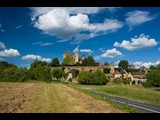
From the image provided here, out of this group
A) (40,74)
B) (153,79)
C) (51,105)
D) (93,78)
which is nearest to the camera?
(51,105)

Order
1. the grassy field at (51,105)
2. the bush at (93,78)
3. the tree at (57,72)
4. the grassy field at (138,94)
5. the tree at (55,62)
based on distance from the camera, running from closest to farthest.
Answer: the grassy field at (51,105), the grassy field at (138,94), the tree at (55,62), the bush at (93,78), the tree at (57,72)

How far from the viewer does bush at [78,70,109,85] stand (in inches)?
1715

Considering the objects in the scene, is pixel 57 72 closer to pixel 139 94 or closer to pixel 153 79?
pixel 153 79

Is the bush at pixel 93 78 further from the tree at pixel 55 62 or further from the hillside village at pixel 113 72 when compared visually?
the tree at pixel 55 62

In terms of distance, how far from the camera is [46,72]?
122ft

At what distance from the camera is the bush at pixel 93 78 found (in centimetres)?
4356

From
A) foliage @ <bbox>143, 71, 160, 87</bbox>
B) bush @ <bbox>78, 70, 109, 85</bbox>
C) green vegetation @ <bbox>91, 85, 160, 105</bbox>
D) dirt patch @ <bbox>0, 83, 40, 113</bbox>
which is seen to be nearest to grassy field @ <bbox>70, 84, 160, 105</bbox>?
green vegetation @ <bbox>91, 85, 160, 105</bbox>

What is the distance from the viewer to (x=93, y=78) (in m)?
44.3

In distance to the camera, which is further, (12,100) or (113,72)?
(113,72)

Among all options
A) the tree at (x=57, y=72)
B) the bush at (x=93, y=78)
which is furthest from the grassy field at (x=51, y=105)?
the tree at (x=57, y=72)

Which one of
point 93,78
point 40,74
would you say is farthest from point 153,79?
point 40,74

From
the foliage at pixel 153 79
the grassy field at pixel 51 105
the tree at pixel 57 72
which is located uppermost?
the tree at pixel 57 72
